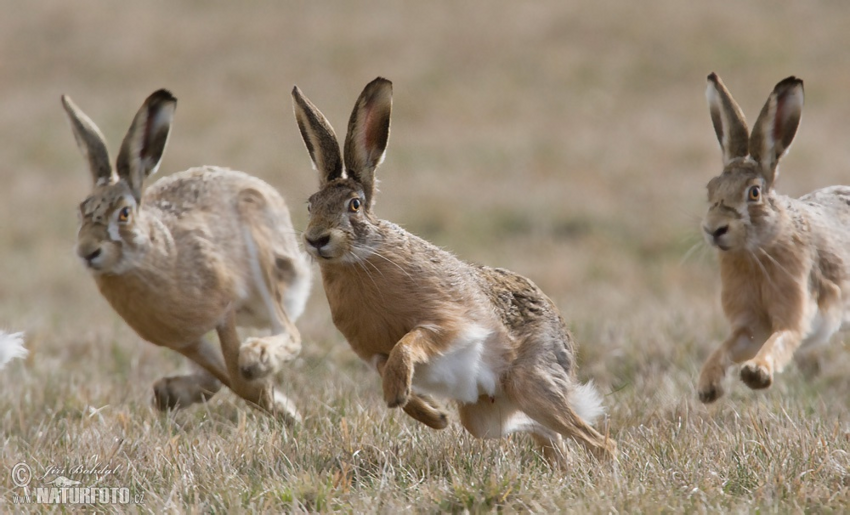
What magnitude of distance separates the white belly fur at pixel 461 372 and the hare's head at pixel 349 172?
574 mm

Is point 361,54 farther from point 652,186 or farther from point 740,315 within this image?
point 740,315

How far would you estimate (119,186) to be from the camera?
19.7 feet

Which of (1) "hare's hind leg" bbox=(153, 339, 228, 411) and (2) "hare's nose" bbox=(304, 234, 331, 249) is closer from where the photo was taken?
(2) "hare's nose" bbox=(304, 234, 331, 249)

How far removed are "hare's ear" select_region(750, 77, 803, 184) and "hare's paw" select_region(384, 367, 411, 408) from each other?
2.60 meters

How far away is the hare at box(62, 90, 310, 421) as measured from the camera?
5840mm

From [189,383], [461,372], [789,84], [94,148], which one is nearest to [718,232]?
[789,84]

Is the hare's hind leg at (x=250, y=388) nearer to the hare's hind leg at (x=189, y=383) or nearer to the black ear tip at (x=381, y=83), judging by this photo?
the hare's hind leg at (x=189, y=383)

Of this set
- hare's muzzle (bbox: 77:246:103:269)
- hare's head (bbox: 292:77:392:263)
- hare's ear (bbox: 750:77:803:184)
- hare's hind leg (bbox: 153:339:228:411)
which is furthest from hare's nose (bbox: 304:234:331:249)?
hare's ear (bbox: 750:77:803:184)

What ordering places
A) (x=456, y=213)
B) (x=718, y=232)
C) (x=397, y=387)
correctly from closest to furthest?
1. (x=397, y=387)
2. (x=718, y=232)
3. (x=456, y=213)

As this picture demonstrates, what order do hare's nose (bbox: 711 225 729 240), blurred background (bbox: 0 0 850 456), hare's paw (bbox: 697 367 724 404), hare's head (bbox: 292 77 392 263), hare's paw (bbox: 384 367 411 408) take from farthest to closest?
1. blurred background (bbox: 0 0 850 456)
2. hare's nose (bbox: 711 225 729 240)
3. hare's paw (bbox: 697 367 724 404)
4. hare's head (bbox: 292 77 392 263)
5. hare's paw (bbox: 384 367 411 408)

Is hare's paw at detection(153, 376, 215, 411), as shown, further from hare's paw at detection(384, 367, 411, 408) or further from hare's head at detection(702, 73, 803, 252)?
hare's head at detection(702, 73, 803, 252)

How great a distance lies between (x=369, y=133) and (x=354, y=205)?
0.37 metres

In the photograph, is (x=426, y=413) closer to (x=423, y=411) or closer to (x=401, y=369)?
(x=423, y=411)

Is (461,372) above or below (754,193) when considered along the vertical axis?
below
